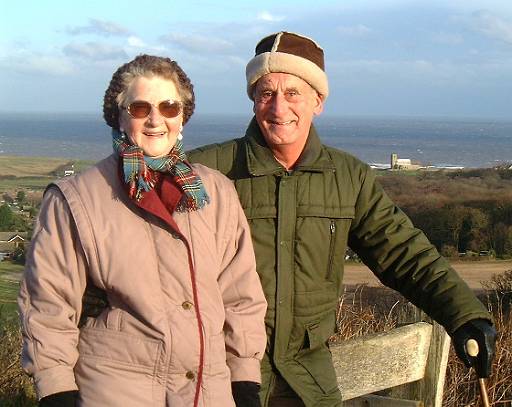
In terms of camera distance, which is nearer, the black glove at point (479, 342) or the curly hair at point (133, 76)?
the curly hair at point (133, 76)

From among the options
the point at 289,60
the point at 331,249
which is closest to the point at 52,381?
the point at 331,249

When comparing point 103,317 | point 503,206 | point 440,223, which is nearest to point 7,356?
point 103,317

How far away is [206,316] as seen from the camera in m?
2.63

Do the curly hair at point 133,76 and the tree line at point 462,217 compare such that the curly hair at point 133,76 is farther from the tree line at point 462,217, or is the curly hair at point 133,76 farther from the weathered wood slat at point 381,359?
the tree line at point 462,217

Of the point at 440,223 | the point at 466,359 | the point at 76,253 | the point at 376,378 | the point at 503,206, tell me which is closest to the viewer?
the point at 76,253

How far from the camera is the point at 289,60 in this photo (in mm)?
3205

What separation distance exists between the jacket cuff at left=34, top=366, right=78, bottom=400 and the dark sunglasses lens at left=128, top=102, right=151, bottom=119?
824mm

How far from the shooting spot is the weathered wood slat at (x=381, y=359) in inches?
143

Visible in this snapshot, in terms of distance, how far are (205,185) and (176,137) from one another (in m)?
0.19

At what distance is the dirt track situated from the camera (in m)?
10.4

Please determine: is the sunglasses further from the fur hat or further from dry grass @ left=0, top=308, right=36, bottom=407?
dry grass @ left=0, top=308, right=36, bottom=407

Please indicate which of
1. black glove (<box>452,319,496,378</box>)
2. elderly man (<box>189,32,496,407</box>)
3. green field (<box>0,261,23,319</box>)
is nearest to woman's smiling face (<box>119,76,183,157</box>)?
elderly man (<box>189,32,496,407</box>)

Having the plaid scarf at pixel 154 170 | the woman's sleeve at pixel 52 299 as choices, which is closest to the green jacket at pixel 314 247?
the plaid scarf at pixel 154 170

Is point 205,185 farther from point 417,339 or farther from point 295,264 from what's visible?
point 417,339
